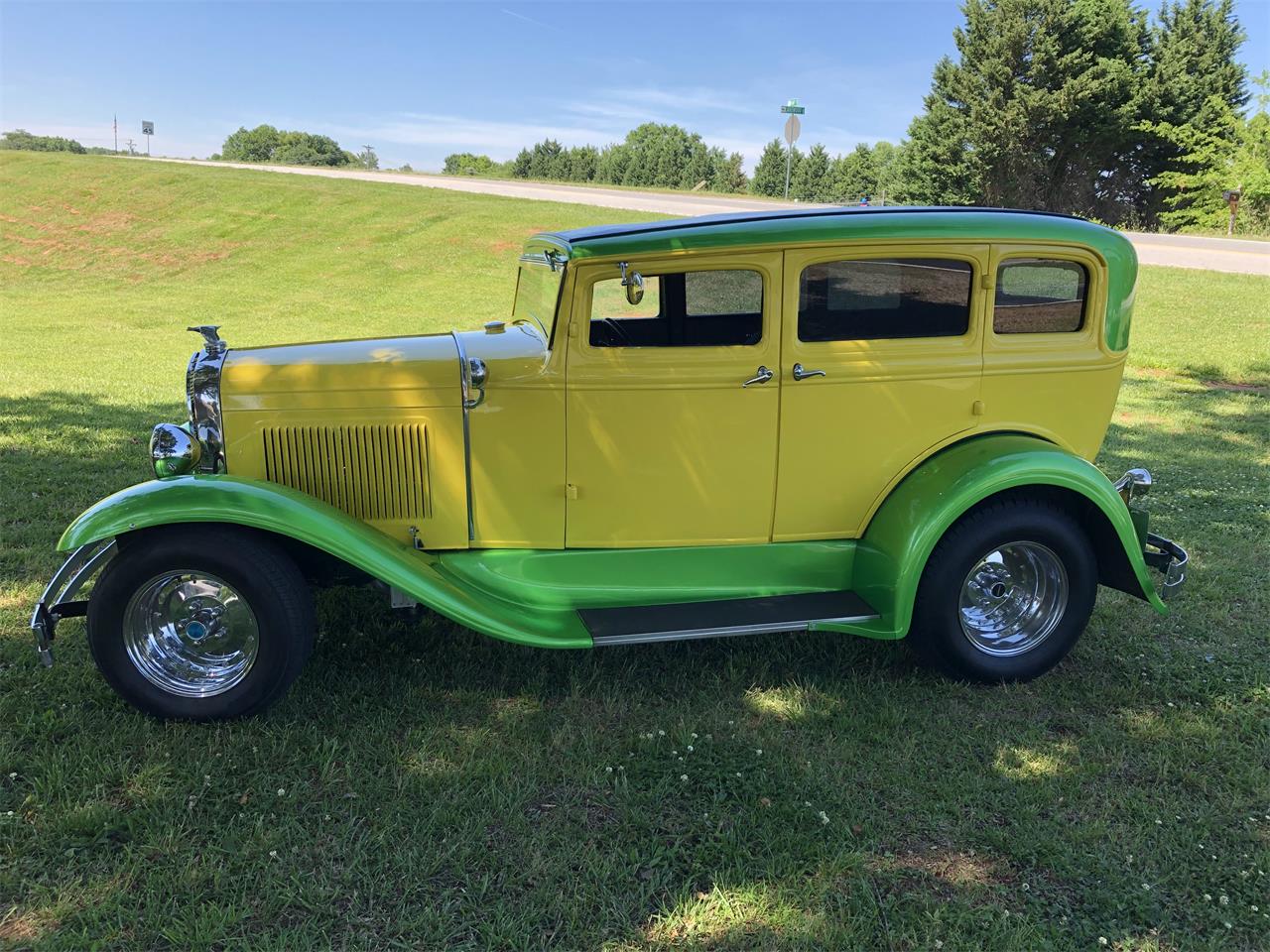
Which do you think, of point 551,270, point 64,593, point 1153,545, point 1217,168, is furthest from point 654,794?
point 1217,168

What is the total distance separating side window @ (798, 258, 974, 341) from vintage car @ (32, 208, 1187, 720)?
1 centimetres

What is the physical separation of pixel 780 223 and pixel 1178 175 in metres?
35.3

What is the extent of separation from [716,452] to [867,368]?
763 millimetres

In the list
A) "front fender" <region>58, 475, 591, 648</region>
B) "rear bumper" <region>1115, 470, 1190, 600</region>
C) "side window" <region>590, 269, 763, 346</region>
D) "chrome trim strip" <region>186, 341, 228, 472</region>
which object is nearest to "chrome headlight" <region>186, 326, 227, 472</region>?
"chrome trim strip" <region>186, 341, 228, 472</region>

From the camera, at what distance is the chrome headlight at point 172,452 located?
3508 mm

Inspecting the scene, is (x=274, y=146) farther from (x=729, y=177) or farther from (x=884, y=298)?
(x=884, y=298)

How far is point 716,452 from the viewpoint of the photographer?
374cm

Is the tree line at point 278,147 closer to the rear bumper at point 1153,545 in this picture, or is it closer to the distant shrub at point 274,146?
the distant shrub at point 274,146

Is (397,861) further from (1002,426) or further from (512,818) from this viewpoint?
(1002,426)

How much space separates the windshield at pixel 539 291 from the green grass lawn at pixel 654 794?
1.62 metres

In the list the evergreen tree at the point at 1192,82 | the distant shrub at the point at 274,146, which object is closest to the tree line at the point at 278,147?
the distant shrub at the point at 274,146

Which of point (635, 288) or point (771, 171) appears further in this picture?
point (771, 171)

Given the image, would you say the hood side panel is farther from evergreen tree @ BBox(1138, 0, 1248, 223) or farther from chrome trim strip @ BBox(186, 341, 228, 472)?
evergreen tree @ BBox(1138, 0, 1248, 223)

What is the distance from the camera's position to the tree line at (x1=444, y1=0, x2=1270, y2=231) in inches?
1205
